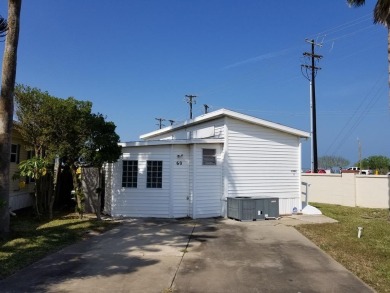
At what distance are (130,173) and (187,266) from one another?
7245mm

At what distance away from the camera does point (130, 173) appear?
46.2 feet

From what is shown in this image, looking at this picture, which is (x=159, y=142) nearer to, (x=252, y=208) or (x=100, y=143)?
(x=100, y=143)

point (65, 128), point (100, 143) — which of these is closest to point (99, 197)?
point (100, 143)

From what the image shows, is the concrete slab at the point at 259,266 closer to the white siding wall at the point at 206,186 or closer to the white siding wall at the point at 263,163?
the white siding wall at the point at 206,186

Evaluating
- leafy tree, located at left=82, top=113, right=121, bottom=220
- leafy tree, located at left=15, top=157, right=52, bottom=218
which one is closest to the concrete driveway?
leafy tree, located at left=82, top=113, right=121, bottom=220

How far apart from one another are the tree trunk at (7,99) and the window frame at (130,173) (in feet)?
15.8

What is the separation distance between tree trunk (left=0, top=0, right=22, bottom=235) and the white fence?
13343 mm

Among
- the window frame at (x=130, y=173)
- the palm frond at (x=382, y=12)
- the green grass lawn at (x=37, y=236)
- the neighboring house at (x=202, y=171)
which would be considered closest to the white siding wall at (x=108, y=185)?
the neighboring house at (x=202, y=171)

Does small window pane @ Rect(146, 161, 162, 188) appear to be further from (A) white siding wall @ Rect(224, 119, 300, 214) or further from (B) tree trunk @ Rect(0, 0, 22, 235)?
(B) tree trunk @ Rect(0, 0, 22, 235)

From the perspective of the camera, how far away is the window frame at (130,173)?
552 inches

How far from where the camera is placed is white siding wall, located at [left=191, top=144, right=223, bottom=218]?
14.0m

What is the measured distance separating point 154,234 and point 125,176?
12.9 feet

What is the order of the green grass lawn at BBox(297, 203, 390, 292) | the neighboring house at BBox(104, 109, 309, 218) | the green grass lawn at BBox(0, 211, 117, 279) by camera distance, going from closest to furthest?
1. the green grass lawn at BBox(297, 203, 390, 292)
2. the green grass lawn at BBox(0, 211, 117, 279)
3. the neighboring house at BBox(104, 109, 309, 218)

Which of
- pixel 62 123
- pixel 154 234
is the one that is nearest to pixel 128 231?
pixel 154 234
